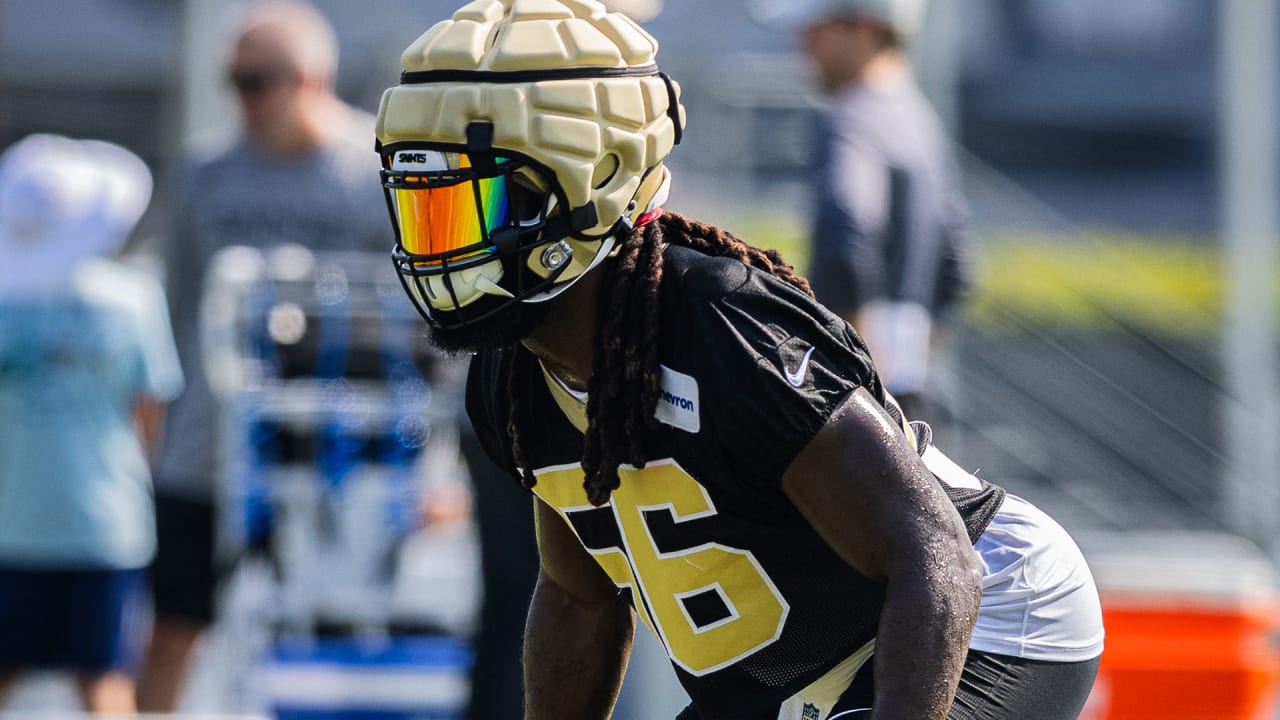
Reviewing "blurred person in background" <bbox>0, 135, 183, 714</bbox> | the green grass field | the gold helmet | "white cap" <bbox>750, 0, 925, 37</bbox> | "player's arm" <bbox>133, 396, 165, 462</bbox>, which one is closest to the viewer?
the gold helmet

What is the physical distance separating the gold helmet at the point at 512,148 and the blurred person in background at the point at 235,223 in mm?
3259

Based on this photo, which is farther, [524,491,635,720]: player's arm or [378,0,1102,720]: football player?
[524,491,635,720]: player's arm

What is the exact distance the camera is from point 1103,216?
67.0ft

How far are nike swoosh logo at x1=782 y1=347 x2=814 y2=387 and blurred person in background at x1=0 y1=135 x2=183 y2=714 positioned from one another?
12.6ft

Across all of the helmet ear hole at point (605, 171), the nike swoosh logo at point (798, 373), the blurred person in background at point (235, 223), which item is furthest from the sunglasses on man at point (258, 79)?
the nike swoosh logo at point (798, 373)

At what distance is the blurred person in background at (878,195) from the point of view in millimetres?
4648

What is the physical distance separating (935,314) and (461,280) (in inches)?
121

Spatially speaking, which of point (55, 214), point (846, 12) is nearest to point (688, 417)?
point (846, 12)

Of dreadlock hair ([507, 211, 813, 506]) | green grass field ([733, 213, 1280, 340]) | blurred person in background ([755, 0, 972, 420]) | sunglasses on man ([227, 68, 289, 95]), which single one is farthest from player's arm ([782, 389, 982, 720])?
green grass field ([733, 213, 1280, 340])

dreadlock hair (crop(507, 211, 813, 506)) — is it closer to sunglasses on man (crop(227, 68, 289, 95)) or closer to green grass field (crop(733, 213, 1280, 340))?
sunglasses on man (crop(227, 68, 289, 95))

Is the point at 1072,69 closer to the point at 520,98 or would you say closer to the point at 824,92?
the point at 824,92

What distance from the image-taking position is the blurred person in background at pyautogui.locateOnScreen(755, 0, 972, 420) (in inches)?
183

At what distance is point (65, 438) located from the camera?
5383 mm

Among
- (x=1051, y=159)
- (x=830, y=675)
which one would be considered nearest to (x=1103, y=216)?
(x=1051, y=159)
